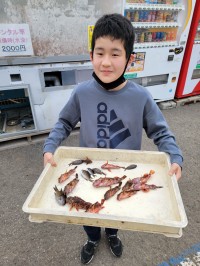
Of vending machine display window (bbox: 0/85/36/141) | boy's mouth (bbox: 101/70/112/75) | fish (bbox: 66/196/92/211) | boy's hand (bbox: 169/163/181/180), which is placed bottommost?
vending machine display window (bbox: 0/85/36/141)

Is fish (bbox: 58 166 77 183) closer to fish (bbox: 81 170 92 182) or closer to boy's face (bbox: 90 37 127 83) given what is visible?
fish (bbox: 81 170 92 182)

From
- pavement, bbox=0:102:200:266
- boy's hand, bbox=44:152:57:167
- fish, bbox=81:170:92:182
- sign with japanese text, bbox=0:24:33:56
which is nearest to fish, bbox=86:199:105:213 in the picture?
fish, bbox=81:170:92:182

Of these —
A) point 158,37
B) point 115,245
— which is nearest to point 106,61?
point 115,245

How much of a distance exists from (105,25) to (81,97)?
0.53 metres

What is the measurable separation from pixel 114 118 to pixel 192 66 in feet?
14.5

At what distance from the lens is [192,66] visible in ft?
16.8

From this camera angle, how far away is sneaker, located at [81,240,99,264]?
6.42 feet

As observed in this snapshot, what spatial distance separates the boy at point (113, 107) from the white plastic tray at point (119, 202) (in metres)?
0.10

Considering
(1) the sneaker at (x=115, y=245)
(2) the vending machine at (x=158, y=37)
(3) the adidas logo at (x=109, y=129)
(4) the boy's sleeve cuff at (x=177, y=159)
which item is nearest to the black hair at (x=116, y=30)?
(3) the adidas logo at (x=109, y=129)

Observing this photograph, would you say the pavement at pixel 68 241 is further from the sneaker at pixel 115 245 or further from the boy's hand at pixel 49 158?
the boy's hand at pixel 49 158

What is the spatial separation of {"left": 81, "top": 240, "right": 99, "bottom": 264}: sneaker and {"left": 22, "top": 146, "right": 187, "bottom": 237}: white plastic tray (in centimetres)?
90

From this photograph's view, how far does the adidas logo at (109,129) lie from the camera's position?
1.59m

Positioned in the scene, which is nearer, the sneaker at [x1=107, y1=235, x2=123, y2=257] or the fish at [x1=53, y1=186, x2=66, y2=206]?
the fish at [x1=53, y1=186, x2=66, y2=206]

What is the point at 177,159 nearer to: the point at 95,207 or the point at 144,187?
the point at 144,187
